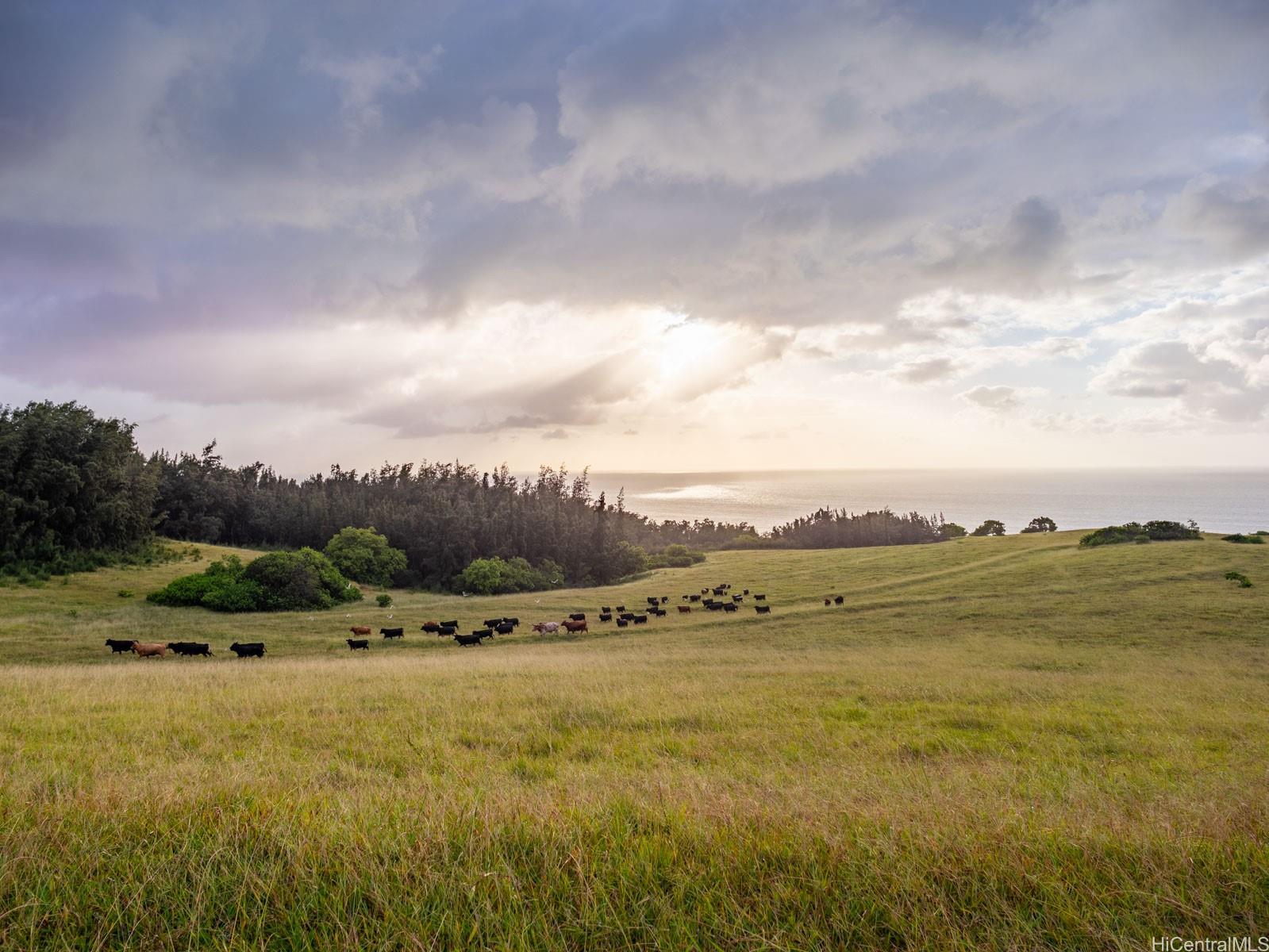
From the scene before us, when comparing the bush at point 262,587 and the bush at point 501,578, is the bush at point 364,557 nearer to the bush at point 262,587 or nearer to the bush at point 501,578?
the bush at point 501,578

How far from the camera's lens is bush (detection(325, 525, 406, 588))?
73.5 metres

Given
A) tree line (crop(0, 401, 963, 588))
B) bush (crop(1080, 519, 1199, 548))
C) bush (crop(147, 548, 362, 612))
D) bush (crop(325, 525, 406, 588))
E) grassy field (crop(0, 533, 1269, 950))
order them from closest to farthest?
grassy field (crop(0, 533, 1269, 950)) → bush (crop(147, 548, 362, 612)) → tree line (crop(0, 401, 963, 588)) → bush (crop(1080, 519, 1199, 548)) → bush (crop(325, 525, 406, 588))

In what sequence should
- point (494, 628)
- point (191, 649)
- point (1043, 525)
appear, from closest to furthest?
point (191, 649)
point (494, 628)
point (1043, 525)

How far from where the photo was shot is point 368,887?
11.9ft

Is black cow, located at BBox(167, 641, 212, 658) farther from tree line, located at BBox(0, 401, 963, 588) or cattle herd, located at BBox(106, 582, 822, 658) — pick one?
tree line, located at BBox(0, 401, 963, 588)

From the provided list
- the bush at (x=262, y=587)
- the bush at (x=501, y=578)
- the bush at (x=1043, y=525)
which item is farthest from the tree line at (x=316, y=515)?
the bush at (x=1043, y=525)

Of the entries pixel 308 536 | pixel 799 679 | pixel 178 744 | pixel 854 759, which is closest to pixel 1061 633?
pixel 799 679

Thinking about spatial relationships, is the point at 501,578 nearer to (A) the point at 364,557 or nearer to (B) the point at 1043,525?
(A) the point at 364,557

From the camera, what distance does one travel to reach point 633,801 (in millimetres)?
5379

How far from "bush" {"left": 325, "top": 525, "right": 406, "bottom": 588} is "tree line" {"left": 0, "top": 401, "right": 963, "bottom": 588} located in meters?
9.28

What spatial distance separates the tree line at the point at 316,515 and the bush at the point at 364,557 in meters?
9.28

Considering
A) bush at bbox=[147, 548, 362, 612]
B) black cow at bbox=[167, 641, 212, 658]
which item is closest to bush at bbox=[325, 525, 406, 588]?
bush at bbox=[147, 548, 362, 612]

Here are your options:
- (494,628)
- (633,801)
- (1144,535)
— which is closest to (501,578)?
(494,628)

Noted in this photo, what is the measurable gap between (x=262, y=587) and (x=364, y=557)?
26070 mm
